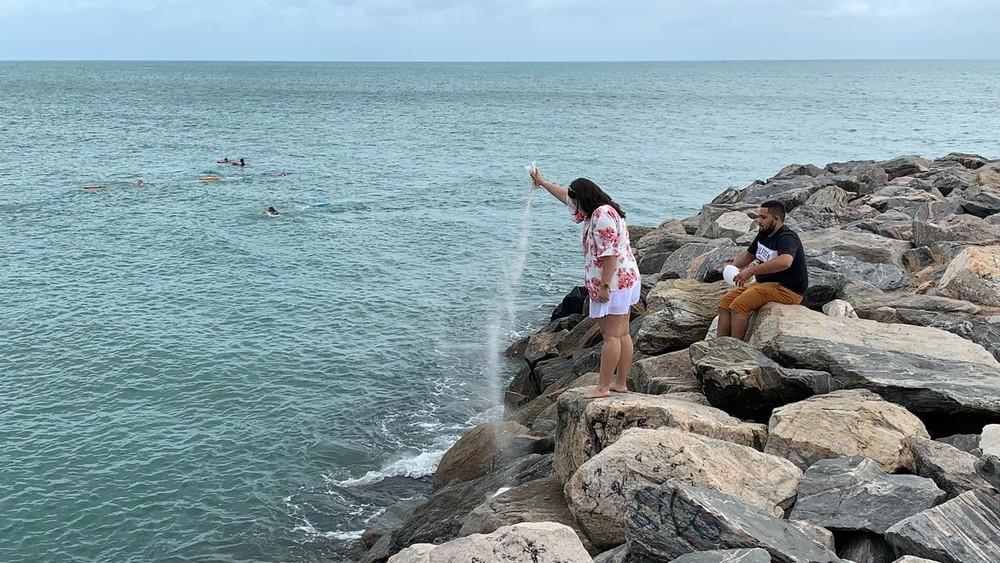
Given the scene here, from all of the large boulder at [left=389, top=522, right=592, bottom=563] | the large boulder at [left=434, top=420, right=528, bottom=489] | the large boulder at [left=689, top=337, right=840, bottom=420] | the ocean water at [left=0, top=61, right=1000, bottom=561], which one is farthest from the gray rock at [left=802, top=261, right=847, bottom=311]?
the large boulder at [left=389, top=522, right=592, bottom=563]

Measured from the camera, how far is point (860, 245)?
17594 millimetres

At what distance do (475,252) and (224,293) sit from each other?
10.2 metres

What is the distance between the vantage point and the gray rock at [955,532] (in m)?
6.41

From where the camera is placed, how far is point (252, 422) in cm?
1816

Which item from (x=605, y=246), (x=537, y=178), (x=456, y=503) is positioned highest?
(x=537, y=178)

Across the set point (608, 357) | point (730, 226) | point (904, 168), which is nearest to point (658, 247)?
point (730, 226)

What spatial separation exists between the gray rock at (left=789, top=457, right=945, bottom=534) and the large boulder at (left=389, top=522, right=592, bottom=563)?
2215mm

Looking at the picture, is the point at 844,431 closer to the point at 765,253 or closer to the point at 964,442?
the point at 964,442

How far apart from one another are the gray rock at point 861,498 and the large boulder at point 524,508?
2187 mm

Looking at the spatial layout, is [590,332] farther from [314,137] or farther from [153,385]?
[314,137]

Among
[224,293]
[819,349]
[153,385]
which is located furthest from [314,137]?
[819,349]

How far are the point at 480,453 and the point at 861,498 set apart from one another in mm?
7192

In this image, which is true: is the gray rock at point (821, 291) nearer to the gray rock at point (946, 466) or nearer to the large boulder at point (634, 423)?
the large boulder at point (634, 423)

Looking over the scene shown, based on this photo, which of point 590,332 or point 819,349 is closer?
point 819,349
